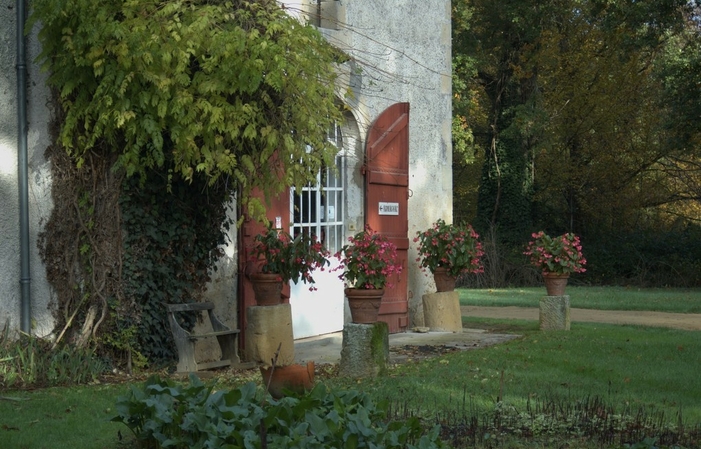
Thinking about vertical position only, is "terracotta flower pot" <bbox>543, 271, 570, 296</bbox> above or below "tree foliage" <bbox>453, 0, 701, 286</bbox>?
below

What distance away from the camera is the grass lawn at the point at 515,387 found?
650 centimetres

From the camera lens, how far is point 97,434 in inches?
244

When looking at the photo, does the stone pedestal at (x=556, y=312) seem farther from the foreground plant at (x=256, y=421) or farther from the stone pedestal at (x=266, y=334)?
the foreground plant at (x=256, y=421)

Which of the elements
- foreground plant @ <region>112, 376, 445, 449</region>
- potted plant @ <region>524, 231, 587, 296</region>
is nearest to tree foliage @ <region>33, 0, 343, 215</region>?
foreground plant @ <region>112, 376, 445, 449</region>

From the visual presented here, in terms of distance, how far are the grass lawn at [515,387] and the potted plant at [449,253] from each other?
114 centimetres

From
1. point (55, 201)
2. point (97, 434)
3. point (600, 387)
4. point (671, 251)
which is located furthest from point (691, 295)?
point (97, 434)

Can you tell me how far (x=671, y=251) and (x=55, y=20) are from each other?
19.7 metres

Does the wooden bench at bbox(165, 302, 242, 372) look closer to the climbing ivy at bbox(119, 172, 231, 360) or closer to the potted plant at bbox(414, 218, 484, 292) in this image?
the climbing ivy at bbox(119, 172, 231, 360)

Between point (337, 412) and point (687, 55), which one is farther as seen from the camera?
point (687, 55)

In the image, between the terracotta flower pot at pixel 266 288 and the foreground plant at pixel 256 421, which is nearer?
the foreground plant at pixel 256 421

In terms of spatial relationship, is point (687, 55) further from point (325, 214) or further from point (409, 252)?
point (325, 214)

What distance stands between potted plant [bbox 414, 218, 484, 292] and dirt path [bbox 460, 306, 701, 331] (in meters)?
2.97

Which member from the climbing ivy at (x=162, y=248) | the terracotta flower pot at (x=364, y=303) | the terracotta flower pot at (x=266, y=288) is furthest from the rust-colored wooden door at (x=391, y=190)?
the terracotta flower pot at (x=364, y=303)

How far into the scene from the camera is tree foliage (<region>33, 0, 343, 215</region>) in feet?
27.8
